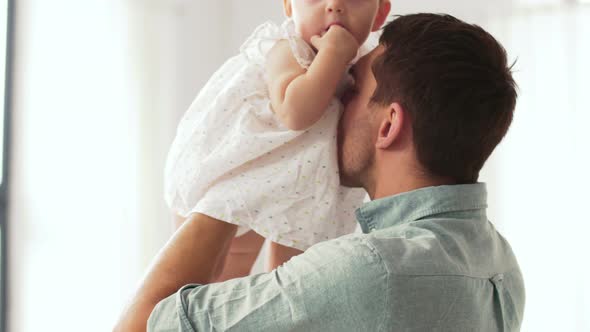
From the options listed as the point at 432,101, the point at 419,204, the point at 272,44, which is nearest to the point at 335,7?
the point at 272,44

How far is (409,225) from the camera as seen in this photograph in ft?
3.41

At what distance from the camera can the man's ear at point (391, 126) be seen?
1071 mm

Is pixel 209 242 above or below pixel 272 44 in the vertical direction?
below

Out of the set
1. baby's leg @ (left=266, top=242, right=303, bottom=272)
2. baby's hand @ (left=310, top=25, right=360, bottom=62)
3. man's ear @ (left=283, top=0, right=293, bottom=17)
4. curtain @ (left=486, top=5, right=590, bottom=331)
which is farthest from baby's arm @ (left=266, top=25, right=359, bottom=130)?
curtain @ (left=486, top=5, right=590, bottom=331)

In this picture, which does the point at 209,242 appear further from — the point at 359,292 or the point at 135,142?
the point at 135,142

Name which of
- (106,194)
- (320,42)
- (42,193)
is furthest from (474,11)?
(320,42)

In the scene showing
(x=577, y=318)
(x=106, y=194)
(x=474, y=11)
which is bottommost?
(x=577, y=318)

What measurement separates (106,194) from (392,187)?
6.68 feet

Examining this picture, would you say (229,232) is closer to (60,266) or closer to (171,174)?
(171,174)

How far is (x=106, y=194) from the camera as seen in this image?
291 centimetres

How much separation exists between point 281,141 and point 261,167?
6 cm

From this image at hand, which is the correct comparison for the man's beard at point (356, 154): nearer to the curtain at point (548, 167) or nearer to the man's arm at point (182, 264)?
the man's arm at point (182, 264)

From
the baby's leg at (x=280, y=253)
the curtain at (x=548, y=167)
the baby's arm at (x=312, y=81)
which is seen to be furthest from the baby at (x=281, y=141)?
the curtain at (x=548, y=167)

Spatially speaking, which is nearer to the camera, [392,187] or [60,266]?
[392,187]
